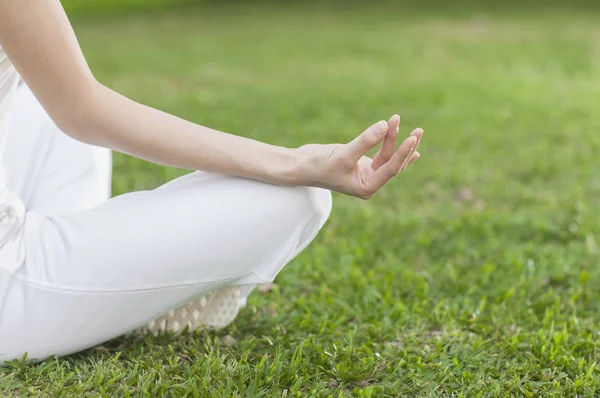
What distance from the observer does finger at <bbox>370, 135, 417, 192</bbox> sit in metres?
1.98

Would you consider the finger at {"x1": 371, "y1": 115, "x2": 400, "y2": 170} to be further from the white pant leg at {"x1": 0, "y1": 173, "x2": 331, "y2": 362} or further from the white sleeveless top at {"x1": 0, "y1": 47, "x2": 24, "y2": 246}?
the white sleeveless top at {"x1": 0, "y1": 47, "x2": 24, "y2": 246}

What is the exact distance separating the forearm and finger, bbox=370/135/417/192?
173 mm

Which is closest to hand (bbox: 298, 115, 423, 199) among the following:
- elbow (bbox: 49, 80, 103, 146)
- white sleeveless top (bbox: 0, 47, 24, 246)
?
elbow (bbox: 49, 80, 103, 146)

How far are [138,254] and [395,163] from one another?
25.7 inches

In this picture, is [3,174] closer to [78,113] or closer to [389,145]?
[78,113]

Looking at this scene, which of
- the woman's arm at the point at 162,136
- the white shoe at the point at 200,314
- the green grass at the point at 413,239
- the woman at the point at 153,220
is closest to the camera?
the woman's arm at the point at 162,136

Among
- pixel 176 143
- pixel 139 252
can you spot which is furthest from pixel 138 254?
pixel 176 143

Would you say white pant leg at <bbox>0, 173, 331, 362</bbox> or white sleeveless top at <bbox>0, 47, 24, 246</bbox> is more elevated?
white sleeveless top at <bbox>0, 47, 24, 246</bbox>

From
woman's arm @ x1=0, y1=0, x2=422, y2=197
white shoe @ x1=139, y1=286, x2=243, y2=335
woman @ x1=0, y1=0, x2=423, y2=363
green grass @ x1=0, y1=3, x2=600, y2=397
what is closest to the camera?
woman's arm @ x1=0, y1=0, x2=422, y2=197

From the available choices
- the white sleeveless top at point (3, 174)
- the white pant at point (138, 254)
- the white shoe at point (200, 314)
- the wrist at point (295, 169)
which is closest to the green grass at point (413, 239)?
the white shoe at point (200, 314)

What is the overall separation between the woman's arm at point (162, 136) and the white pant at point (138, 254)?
0.23 ft

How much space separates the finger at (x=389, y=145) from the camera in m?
2.01

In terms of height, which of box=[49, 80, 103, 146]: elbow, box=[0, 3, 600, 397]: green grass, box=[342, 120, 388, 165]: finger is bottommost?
box=[0, 3, 600, 397]: green grass

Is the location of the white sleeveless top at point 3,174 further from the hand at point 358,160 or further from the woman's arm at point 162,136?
the hand at point 358,160
